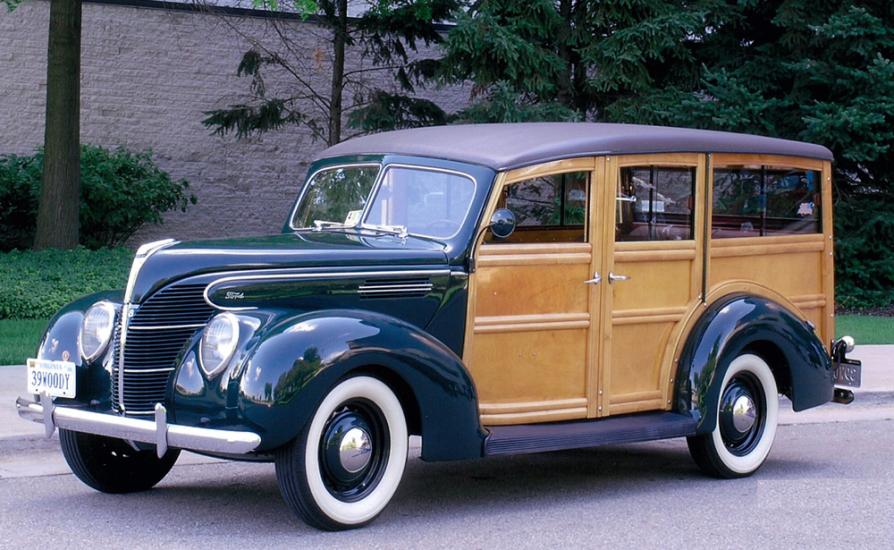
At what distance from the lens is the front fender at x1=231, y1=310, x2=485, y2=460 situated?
546cm

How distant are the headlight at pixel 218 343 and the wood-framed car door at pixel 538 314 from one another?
1331mm

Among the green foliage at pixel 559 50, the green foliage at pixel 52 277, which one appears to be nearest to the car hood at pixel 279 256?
the green foliage at pixel 52 277

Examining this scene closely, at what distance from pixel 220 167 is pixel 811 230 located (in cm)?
1434

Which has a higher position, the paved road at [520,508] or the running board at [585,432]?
the running board at [585,432]

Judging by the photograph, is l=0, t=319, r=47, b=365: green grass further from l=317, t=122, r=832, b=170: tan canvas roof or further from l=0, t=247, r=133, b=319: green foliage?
l=317, t=122, r=832, b=170: tan canvas roof

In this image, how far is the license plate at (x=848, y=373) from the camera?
26.5ft

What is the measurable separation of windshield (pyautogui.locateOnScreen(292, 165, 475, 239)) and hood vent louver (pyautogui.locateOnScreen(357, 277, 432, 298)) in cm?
35

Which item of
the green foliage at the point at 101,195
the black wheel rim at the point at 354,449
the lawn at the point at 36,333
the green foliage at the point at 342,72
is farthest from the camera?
the green foliage at the point at 101,195

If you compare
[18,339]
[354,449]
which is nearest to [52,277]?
[18,339]

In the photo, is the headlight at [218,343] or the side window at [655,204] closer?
the headlight at [218,343]

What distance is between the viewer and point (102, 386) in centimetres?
613

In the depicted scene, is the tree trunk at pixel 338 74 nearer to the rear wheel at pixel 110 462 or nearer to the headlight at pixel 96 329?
the rear wheel at pixel 110 462

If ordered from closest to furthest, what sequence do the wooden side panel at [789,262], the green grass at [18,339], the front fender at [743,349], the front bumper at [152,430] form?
the front bumper at [152,430] < the front fender at [743,349] < the wooden side panel at [789,262] < the green grass at [18,339]

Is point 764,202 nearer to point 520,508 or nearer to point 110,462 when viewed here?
point 520,508
